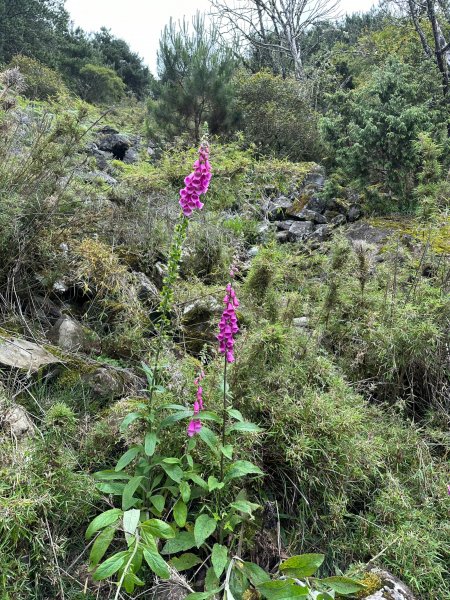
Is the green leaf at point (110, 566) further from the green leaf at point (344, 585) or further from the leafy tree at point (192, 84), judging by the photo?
the leafy tree at point (192, 84)

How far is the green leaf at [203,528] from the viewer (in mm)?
1654

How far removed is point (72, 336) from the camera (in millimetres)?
3020

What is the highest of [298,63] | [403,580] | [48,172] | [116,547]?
[298,63]

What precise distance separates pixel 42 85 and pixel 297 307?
1150 centimetres

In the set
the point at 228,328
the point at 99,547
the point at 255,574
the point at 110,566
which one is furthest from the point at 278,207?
the point at 110,566

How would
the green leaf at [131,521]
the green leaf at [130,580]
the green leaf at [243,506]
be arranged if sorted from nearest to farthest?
the green leaf at [130,580] → the green leaf at [131,521] → the green leaf at [243,506]

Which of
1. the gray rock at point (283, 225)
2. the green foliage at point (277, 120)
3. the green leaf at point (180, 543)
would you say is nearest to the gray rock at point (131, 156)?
the green foliage at point (277, 120)

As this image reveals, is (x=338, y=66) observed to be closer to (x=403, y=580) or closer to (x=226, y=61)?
(x=226, y=61)

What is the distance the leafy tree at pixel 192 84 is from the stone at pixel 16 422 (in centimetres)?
890

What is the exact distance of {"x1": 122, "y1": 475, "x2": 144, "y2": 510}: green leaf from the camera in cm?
171

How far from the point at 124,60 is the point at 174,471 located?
28.6m

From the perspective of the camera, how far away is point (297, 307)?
2.96 meters

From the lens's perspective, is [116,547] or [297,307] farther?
[297,307]

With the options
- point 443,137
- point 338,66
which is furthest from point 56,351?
point 338,66
